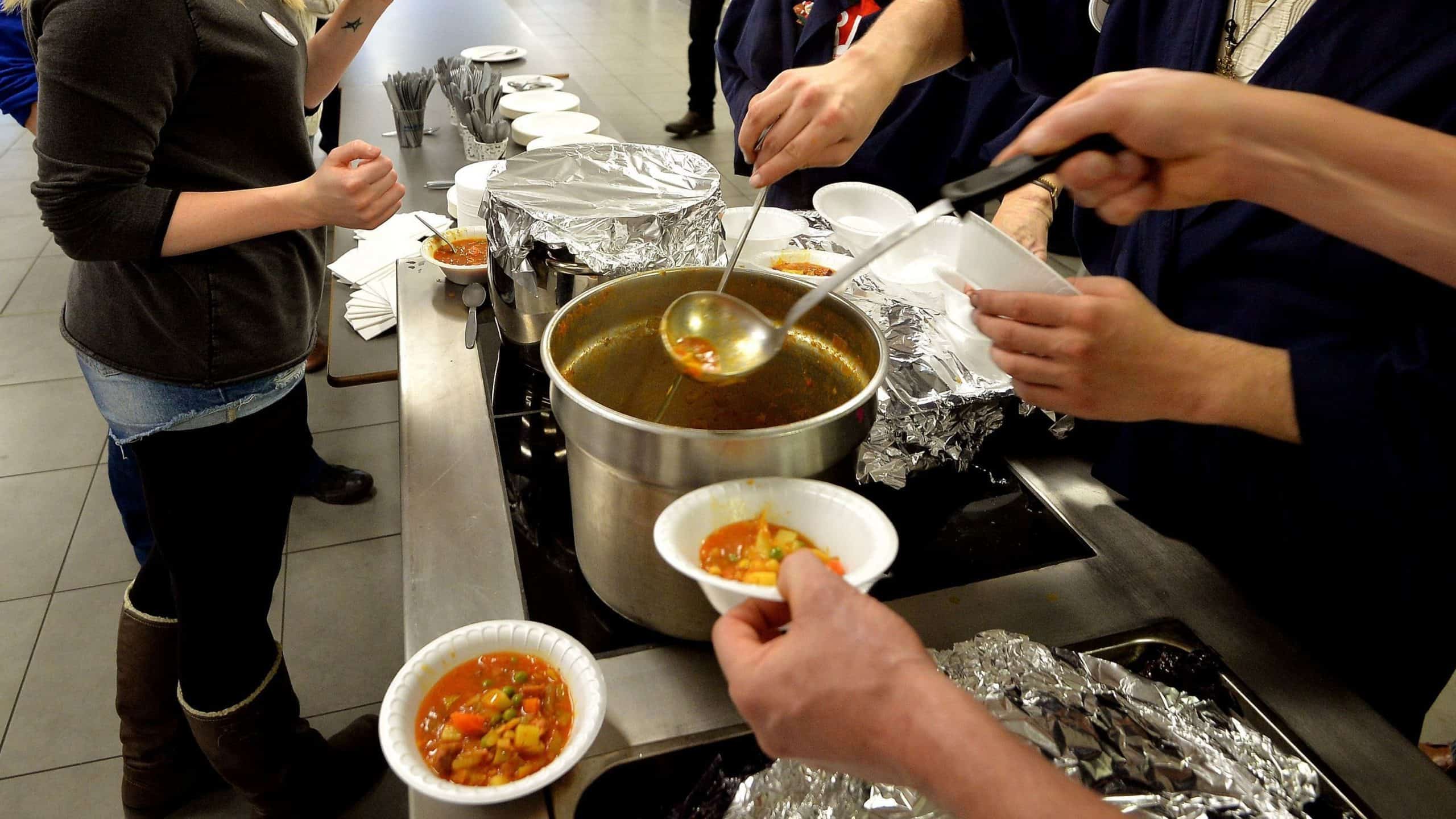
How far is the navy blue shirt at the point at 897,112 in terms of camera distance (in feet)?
6.98

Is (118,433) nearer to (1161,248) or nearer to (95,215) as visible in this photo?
(95,215)

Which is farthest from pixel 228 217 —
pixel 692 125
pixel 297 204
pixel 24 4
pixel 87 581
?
pixel 692 125

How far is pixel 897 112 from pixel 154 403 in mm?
1837

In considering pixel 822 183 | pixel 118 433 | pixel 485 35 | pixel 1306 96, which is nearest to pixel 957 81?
pixel 822 183

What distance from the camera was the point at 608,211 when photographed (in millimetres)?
1315

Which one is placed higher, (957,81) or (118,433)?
(957,81)

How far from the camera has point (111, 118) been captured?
1.11 meters

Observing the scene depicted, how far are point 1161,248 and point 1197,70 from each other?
25 centimetres

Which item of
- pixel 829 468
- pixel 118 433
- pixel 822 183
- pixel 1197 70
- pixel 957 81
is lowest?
pixel 118 433

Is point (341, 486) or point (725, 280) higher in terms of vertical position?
point (725, 280)

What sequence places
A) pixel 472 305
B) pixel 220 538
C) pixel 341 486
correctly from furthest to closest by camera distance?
pixel 341 486 < pixel 472 305 < pixel 220 538

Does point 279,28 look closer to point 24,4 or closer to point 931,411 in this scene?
point 24,4

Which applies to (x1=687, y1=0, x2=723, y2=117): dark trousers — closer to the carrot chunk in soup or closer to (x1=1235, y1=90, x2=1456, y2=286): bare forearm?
(x1=1235, y1=90, x2=1456, y2=286): bare forearm

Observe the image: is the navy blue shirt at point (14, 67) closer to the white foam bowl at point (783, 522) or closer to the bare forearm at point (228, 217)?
the bare forearm at point (228, 217)
